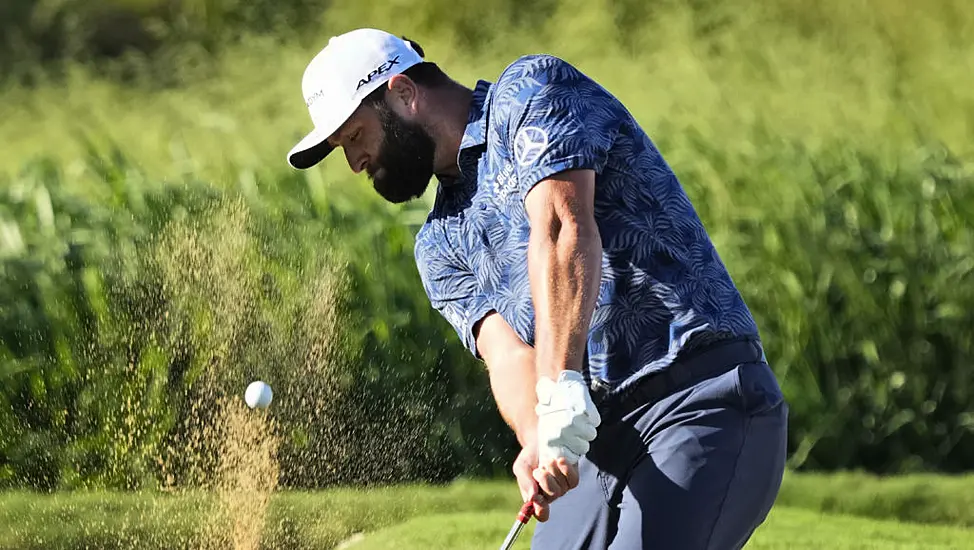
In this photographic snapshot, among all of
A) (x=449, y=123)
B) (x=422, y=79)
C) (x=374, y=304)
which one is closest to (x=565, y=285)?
(x=449, y=123)

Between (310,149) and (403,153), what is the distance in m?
0.24

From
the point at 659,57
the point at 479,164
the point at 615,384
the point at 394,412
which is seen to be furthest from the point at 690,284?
the point at 659,57

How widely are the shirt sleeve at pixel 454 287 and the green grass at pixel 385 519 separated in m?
2.03

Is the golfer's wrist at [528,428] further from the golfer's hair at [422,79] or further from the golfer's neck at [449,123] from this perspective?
the golfer's hair at [422,79]

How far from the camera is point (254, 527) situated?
5.68 metres

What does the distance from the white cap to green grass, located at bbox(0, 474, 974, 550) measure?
94.3 inches

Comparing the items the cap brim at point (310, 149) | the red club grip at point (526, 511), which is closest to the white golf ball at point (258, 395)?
the cap brim at point (310, 149)

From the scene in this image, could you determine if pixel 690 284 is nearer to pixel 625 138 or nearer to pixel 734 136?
pixel 625 138

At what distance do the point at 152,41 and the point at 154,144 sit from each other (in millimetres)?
3511

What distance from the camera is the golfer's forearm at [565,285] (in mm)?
2809

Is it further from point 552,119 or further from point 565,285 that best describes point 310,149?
point 565,285

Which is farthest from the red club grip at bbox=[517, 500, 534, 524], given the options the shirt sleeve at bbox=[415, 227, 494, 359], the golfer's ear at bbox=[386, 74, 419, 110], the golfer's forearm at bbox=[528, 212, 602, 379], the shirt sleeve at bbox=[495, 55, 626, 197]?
the golfer's ear at bbox=[386, 74, 419, 110]

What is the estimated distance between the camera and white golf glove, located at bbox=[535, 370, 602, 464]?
279 cm

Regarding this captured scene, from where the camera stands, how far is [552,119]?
2.90 metres
